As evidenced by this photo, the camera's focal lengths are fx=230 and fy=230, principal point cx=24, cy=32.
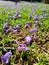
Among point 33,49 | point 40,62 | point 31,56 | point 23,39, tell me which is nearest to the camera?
point 40,62

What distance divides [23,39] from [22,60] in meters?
0.51

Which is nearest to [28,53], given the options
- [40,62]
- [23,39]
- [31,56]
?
[31,56]

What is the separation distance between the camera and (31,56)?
1680 mm

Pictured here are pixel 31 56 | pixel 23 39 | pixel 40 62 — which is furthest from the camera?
pixel 23 39

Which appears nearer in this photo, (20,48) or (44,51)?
(20,48)

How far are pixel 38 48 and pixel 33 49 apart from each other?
91 millimetres

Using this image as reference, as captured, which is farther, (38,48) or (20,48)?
(38,48)

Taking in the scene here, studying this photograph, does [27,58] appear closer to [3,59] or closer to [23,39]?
[3,59]

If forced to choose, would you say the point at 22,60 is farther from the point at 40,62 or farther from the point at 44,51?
the point at 44,51

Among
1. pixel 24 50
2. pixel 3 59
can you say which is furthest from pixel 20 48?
pixel 3 59

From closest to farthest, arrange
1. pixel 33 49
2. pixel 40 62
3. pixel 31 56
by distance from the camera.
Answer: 1. pixel 40 62
2. pixel 31 56
3. pixel 33 49

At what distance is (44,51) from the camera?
1823mm

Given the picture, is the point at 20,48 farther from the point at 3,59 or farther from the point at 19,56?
the point at 3,59

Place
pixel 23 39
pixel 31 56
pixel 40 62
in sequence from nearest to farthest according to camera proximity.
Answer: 1. pixel 40 62
2. pixel 31 56
3. pixel 23 39
